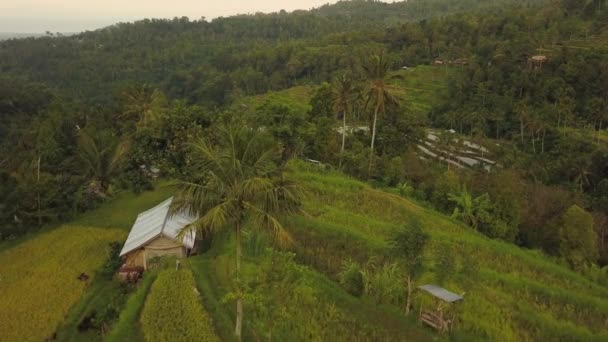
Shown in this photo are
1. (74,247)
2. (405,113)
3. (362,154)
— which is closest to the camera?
(74,247)

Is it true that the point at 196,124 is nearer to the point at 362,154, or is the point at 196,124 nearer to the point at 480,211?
the point at 362,154

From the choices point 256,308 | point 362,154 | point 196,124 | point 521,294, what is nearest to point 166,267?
point 256,308

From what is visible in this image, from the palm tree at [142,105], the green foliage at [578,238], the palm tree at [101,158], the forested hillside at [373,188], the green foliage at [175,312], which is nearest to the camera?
the green foliage at [175,312]

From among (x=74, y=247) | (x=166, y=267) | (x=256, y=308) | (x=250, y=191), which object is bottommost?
(x=74, y=247)

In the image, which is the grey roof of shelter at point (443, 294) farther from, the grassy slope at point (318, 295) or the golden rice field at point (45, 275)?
the golden rice field at point (45, 275)

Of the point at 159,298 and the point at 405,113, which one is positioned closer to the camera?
the point at 159,298

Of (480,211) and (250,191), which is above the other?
(250,191)

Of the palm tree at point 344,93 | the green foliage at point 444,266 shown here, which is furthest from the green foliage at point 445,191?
the green foliage at point 444,266
